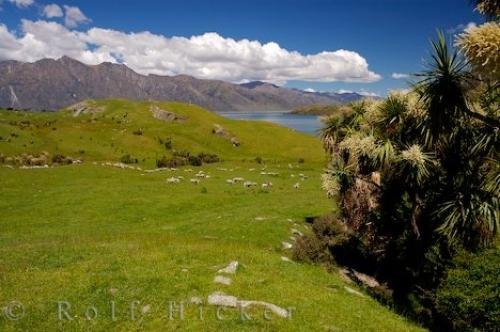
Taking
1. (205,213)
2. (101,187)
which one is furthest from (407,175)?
(101,187)

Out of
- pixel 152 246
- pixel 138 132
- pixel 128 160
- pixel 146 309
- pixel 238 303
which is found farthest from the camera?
pixel 138 132

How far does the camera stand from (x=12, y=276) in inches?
739

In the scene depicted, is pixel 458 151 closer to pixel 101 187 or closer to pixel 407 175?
pixel 407 175

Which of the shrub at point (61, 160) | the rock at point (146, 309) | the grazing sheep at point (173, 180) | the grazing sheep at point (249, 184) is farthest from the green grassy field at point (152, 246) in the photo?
the shrub at point (61, 160)

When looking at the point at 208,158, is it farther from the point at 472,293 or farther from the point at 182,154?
the point at 472,293

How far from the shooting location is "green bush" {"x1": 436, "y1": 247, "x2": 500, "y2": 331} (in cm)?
1847

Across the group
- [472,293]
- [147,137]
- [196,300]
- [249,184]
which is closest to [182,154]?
[147,137]

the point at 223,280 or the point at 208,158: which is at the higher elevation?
the point at 223,280

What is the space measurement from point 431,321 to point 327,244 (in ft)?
33.6

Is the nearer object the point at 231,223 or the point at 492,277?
the point at 492,277

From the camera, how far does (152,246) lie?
79.5 feet

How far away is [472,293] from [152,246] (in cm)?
1557

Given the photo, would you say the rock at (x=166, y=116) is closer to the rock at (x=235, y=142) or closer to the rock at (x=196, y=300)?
the rock at (x=235, y=142)

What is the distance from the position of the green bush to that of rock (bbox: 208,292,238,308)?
33.4 feet
